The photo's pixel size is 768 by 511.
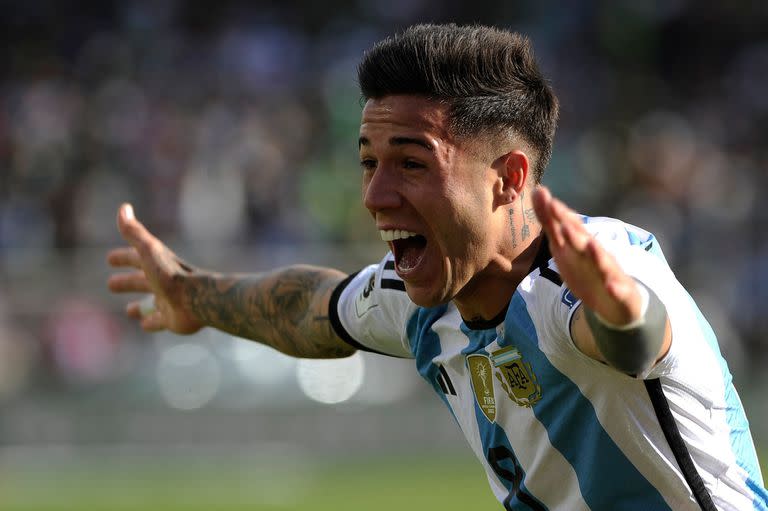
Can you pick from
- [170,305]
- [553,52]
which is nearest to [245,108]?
[553,52]

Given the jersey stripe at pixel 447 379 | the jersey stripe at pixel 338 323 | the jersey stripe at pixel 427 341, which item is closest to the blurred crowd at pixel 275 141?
the jersey stripe at pixel 338 323

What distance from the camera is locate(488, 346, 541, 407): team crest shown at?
13.4 feet

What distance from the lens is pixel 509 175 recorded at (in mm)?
4277

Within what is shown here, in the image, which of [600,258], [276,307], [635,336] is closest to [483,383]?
[635,336]

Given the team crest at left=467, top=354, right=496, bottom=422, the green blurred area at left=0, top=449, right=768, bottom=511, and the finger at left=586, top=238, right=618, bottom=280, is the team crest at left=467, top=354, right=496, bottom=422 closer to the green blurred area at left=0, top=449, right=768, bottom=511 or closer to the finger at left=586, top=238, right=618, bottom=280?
the finger at left=586, top=238, right=618, bottom=280

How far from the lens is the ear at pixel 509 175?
A: 4262 mm

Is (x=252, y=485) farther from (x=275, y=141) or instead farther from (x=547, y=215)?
(x=547, y=215)

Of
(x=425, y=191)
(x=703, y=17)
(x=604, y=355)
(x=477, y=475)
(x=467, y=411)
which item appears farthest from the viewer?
(x=703, y=17)

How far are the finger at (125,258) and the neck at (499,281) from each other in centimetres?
205

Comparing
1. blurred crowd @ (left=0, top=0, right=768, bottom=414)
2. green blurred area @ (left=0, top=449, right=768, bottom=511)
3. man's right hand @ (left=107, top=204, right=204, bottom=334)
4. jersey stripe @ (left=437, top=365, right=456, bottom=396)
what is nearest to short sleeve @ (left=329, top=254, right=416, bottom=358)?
jersey stripe @ (left=437, top=365, right=456, bottom=396)

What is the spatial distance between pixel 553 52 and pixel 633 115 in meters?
1.77

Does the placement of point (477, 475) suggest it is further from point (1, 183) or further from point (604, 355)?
point (604, 355)

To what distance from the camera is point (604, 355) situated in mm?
3428

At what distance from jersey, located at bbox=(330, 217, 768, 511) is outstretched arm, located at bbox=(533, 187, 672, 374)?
19 cm
